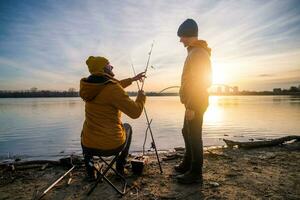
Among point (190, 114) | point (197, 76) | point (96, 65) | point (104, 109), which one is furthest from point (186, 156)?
point (96, 65)

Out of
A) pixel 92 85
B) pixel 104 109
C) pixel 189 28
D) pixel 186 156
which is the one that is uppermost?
pixel 189 28

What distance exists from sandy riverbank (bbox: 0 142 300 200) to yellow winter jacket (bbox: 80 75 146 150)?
920 millimetres

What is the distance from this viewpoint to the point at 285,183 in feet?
14.6

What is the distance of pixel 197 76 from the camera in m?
4.32

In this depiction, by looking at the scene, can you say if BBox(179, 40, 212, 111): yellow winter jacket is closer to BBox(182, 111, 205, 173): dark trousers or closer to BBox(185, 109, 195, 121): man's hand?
BBox(185, 109, 195, 121): man's hand

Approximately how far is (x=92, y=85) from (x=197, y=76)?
176 centimetres

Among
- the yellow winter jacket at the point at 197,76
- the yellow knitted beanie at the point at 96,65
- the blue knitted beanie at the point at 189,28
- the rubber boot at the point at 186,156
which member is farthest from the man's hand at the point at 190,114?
the yellow knitted beanie at the point at 96,65

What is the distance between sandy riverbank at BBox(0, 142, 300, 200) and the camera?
4074 millimetres

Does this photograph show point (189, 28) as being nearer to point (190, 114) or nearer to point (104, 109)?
point (190, 114)

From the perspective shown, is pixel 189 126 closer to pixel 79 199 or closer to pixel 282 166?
pixel 79 199

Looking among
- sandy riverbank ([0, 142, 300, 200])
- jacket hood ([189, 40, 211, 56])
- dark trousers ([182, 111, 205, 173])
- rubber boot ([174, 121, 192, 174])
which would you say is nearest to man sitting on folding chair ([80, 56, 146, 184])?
sandy riverbank ([0, 142, 300, 200])

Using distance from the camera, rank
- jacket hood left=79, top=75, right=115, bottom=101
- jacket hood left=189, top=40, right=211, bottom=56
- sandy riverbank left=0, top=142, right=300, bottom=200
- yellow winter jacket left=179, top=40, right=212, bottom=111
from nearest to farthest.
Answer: jacket hood left=79, top=75, right=115, bottom=101 → sandy riverbank left=0, top=142, right=300, bottom=200 → yellow winter jacket left=179, top=40, right=212, bottom=111 → jacket hood left=189, top=40, right=211, bottom=56

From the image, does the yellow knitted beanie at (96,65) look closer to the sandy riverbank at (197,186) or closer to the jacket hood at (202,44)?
the jacket hood at (202,44)

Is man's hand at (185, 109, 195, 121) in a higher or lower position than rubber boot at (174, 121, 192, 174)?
higher
